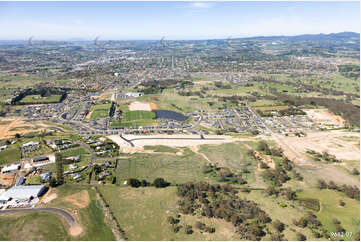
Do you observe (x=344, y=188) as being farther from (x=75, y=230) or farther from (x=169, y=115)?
(x=169, y=115)

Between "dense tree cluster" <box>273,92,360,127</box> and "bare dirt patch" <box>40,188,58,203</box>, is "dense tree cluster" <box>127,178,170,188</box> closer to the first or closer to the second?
"bare dirt patch" <box>40,188,58,203</box>

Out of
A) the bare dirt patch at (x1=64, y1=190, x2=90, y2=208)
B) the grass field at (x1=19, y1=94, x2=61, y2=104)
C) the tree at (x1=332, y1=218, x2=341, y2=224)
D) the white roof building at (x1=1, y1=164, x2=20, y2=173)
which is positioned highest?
the grass field at (x1=19, y1=94, x2=61, y2=104)

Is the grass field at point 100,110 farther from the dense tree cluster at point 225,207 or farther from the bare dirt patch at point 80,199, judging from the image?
the dense tree cluster at point 225,207

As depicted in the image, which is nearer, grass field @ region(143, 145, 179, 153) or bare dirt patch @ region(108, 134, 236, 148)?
grass field @ region(143, 145, 179, 153)

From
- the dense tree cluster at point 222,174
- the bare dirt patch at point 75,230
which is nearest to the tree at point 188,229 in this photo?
the dense tree cluster at point 222,174

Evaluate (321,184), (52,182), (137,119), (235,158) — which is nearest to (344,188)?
(321,184)

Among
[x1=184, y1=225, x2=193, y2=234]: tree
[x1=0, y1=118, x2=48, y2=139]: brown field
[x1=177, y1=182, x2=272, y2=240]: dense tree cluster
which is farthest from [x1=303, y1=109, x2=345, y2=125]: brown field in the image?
[x1=0, y1=118, x2=48, y2=139]: brown field

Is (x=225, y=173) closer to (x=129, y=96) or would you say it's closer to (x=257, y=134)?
(x=257, y=134)
